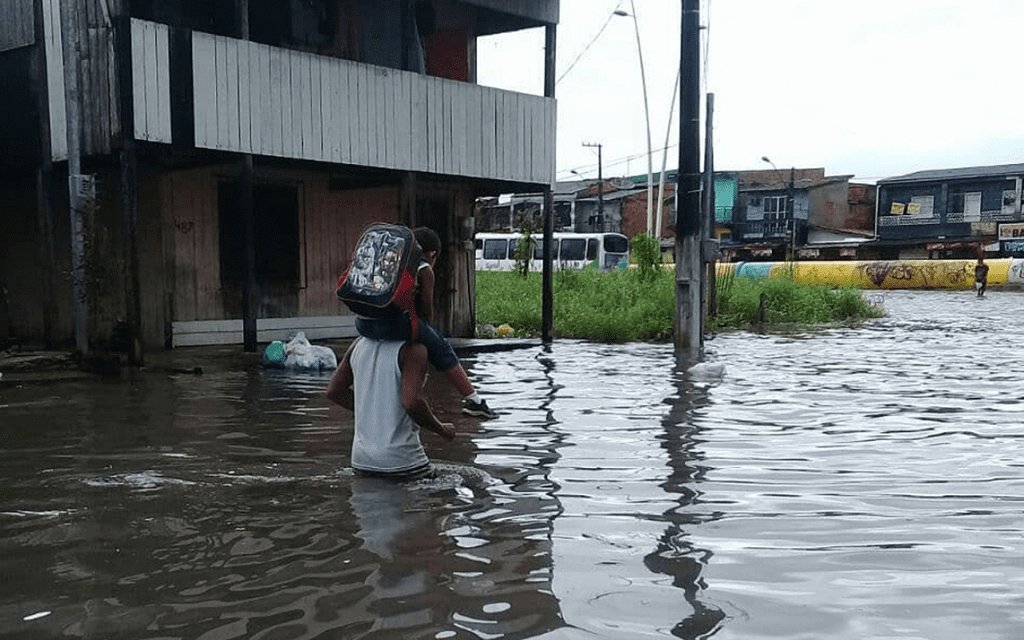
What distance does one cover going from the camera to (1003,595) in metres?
3.23

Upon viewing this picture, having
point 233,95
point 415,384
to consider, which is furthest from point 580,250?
point 415,384

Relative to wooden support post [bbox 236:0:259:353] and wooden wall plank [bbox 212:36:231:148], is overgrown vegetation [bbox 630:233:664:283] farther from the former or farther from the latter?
wooden wall plank [bbox 212:36:231:148]

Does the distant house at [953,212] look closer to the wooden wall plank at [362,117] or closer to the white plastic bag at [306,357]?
the wooden wall plank at [362,117]

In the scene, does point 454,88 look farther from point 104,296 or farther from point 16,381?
point 16,381

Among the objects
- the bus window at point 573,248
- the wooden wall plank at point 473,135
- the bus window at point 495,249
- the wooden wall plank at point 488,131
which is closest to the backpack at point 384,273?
the wooden wall plank at point 473,135

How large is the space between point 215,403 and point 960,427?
20.1ft

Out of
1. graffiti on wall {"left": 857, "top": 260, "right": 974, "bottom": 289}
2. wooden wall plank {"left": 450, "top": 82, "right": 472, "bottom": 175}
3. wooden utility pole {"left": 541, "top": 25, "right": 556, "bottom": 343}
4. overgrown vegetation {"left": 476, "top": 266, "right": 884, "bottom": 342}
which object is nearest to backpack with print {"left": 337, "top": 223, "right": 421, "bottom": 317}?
wooden wall plank {"left": 450, "top": 82, "right": 472, "bottom": 175}

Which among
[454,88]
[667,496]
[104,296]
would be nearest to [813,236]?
[454,88]

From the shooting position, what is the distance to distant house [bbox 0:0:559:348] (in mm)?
10477

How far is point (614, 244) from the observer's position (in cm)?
3972

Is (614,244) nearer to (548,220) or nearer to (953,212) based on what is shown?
(953,212)

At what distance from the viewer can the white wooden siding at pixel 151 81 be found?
393 inches

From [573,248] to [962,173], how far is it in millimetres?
21510

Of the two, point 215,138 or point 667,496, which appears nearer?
point 667,496
